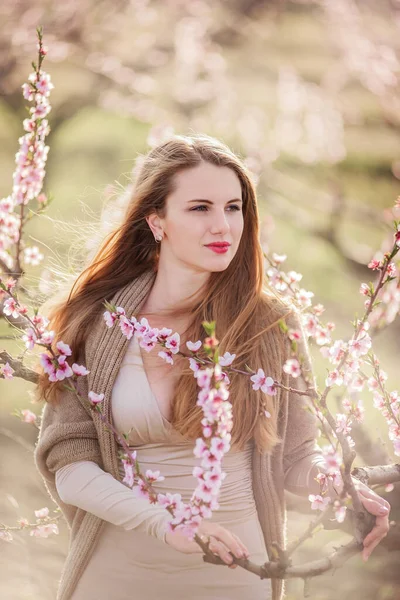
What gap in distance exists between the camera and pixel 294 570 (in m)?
1.23

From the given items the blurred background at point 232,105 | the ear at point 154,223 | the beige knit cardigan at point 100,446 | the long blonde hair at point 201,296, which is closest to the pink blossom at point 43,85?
the long blonde hair at point 201,296

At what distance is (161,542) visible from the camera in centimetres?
170

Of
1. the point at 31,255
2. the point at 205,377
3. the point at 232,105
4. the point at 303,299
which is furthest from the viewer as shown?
the point at 232,105

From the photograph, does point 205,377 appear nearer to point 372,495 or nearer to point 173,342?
point 173,342

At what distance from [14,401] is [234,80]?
3098 mm

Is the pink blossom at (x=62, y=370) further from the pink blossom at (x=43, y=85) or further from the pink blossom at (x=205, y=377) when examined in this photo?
the pink blossom at (x=43, y=85)

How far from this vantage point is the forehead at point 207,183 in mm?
1738

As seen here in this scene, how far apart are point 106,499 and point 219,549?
37 centimetres

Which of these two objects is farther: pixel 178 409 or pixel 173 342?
pixel 178 409

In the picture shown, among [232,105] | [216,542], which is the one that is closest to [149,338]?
[216,542]

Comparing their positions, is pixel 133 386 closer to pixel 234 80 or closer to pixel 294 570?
pixel 294 570

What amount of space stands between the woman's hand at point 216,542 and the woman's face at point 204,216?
0.58m

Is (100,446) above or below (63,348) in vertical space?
below

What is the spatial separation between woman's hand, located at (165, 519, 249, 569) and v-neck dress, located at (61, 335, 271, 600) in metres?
0.32
